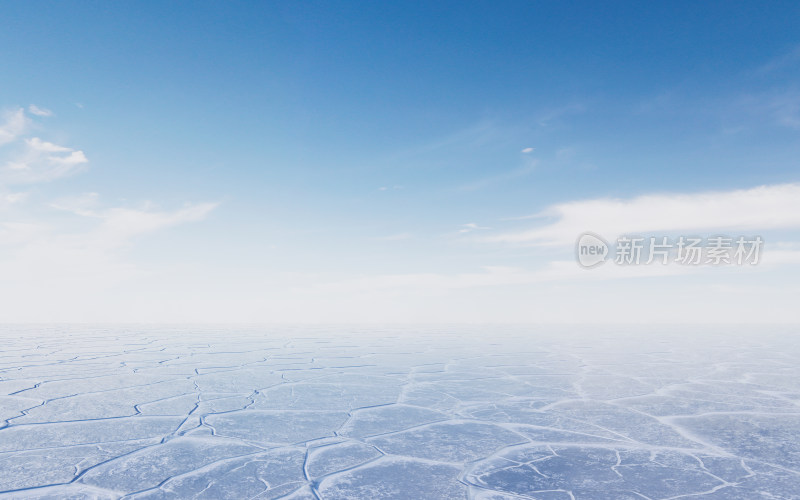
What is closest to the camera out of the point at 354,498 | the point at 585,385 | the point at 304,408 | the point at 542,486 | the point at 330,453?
the point at 354,498

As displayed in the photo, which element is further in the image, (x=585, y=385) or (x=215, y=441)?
(x=585, y=385)

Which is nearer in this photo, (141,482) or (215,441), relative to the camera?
(141,482)

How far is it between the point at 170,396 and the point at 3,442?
194 centimetres

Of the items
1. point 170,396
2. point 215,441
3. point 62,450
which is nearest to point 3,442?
point 62,450

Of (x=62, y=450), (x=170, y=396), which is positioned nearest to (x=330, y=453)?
(x=62, y=450)

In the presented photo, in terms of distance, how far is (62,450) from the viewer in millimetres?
3398

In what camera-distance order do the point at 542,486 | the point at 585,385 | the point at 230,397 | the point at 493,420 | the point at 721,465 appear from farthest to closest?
the point at 585,385 < the point at 230,397 < the point at 493,420 < the point at 721,465 < the point at 542,486

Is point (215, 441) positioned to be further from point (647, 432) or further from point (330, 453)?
point (647, 432)

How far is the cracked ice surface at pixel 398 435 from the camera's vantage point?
2.77 metres

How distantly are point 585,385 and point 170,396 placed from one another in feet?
16.9

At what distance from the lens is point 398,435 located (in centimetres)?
383

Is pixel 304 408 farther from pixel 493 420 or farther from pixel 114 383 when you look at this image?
pixel 114 383

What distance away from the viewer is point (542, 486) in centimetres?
277

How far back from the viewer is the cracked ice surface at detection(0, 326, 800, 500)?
277 centimetres
